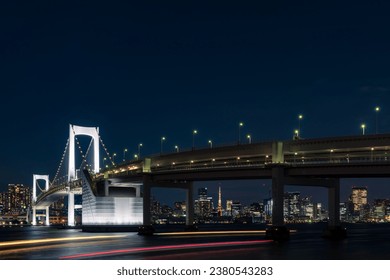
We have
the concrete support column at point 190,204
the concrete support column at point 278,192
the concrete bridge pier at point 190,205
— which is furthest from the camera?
the concrete support column at point 190,204

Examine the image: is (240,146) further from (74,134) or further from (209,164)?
(74,134)

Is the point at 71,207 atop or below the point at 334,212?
below

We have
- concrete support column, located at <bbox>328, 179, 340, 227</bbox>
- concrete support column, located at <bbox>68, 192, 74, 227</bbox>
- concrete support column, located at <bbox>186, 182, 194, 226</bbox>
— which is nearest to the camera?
concrete support column, located at <bbox>328, 179, 340, 227</bbox>

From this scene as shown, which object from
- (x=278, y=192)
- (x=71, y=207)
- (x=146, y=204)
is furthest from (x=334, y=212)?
(x=71, y=207)

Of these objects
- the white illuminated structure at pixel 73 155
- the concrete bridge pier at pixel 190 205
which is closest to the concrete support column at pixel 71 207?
the white illuminated structure at pixel 73 155

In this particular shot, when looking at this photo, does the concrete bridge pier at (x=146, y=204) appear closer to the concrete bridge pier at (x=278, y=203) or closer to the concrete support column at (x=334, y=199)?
the concrete support column at (x=334, y=199)

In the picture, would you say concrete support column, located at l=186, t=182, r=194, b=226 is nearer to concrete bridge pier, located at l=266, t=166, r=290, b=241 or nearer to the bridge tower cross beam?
concrete bridge pier, located at l=266, t=166, r=290, b=241

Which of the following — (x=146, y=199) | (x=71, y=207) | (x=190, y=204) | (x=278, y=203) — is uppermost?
(x=278, y=203)

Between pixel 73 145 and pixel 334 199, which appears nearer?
pixel 334 199

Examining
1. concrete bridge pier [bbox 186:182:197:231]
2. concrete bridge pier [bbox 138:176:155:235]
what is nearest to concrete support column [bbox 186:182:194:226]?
concrete bridge pier [bbox 186:182:197:231]

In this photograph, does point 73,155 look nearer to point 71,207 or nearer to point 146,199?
point 71,207
